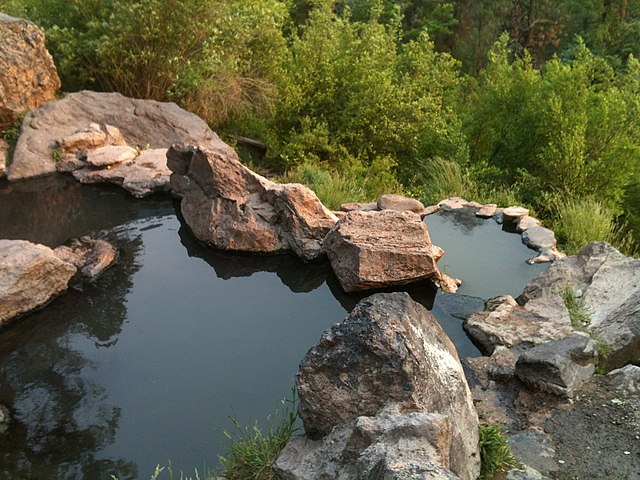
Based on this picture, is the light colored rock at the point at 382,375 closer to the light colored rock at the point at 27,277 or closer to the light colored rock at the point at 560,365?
the light colored rock at the point at 560,365

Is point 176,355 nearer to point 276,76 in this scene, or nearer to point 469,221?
point 469,221

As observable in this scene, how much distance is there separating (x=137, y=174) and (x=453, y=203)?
5.33 meters

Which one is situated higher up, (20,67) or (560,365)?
(560,365)

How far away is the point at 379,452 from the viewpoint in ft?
9.82

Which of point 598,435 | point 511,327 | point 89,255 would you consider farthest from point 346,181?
point 598,435

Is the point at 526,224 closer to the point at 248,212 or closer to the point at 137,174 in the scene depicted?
the point at 248,212

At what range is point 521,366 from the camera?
183 inches

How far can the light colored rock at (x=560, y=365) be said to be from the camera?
444 centimetres

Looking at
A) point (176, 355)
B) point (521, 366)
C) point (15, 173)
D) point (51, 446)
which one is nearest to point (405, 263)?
point (521, 366)

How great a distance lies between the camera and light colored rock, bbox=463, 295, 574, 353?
211 inches

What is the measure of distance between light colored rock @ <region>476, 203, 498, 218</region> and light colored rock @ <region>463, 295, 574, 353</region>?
3.03 m

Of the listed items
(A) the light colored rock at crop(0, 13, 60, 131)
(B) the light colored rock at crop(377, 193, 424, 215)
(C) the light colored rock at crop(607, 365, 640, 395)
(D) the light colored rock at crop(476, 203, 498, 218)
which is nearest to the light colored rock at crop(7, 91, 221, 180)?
(A) the light colored rock at crop(0, 13, 60, 131)

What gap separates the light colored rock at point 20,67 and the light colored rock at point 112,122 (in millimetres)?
527

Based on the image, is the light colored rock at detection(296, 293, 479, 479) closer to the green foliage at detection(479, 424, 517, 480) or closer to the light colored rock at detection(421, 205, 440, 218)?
the green foliage at detection(479, 424, 517, 480)
